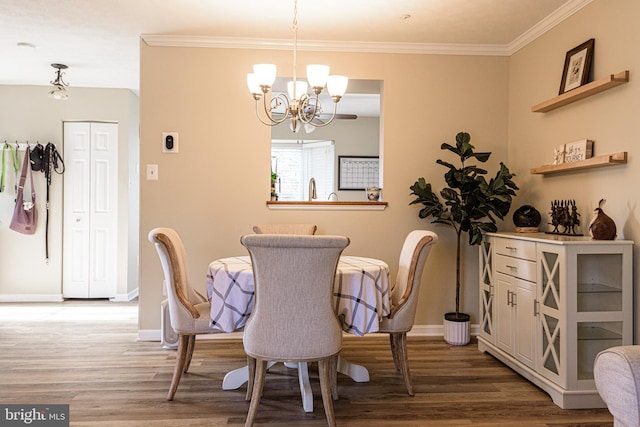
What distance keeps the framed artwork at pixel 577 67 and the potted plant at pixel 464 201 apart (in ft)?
2.29

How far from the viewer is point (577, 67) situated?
9.76ft

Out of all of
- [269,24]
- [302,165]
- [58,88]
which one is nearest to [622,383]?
[269,24]

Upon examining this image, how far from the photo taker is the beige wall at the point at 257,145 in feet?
12.2

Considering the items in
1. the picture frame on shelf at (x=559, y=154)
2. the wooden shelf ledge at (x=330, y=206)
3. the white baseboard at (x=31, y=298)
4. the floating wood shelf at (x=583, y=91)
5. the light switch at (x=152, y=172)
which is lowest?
the white baseboard at (x=31, y=298)

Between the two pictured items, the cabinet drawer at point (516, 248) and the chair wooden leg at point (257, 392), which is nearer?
the chair wooden leg at point (257, 392)

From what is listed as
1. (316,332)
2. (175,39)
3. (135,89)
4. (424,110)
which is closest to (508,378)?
(316,332)

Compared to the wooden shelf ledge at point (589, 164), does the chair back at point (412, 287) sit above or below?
below

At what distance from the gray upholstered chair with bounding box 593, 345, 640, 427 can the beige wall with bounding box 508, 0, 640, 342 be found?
1.34 meters

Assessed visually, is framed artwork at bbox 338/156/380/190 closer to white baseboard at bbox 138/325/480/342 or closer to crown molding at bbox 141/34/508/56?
crown molding at bbox 141/34/508/56

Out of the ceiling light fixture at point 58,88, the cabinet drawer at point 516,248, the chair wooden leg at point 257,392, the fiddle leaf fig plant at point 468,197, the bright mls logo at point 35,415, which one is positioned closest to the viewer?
the chair wooden leg at point 257,392

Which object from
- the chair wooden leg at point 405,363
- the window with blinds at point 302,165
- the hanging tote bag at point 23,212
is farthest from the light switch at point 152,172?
the window with blinds at point 302,165

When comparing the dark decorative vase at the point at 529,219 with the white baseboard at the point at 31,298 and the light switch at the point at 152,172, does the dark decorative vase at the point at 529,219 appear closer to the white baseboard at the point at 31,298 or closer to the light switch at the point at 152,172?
the light switch at the point at 152,172

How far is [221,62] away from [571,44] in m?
2.60

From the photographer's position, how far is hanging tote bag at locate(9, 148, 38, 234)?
518 cm
